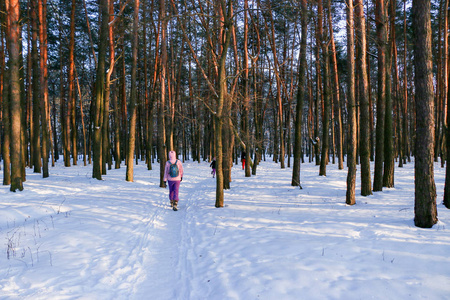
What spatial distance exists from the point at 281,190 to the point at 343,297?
8.31 m

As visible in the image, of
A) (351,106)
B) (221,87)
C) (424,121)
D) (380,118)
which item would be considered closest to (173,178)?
(221,87)

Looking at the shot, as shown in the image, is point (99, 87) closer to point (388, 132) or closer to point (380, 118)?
point (380, 118)

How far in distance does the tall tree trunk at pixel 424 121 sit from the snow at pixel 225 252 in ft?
1.35

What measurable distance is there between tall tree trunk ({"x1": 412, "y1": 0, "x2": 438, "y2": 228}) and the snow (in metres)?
0.41

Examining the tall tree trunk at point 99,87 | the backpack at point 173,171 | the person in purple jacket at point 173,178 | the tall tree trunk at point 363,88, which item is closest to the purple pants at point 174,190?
the person in purple jacket at point 173,178

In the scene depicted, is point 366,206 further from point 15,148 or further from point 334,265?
point 15,148

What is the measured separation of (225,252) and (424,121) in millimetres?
4749

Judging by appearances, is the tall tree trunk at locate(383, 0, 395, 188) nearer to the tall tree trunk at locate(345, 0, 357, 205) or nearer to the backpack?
the tall tree trunk at locate(345, 0, 357, 205)

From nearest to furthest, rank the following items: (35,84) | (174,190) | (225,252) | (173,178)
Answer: (225,252) → (174,190) → (173,178) → (35,84)

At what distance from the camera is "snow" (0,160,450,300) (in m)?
3.24

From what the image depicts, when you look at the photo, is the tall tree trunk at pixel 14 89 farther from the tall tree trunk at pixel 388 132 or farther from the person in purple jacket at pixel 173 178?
the tall tree trunk at pixel 388 132

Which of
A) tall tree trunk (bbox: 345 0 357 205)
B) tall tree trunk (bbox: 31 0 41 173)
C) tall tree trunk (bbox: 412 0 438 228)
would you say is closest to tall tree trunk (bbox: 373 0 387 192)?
tall tree trunk (bbox: 345 0 357 205)

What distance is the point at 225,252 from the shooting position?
182 inches

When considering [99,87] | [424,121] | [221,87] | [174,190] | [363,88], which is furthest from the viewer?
[99,87]
